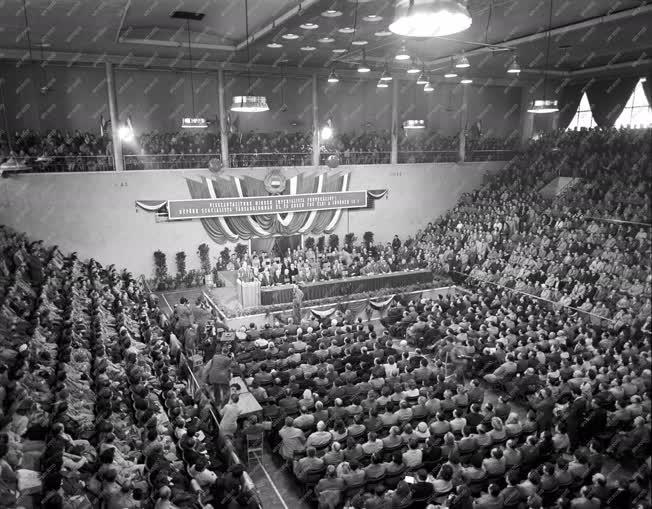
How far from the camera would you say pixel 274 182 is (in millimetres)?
17688

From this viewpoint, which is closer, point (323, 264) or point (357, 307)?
point (357, 307)

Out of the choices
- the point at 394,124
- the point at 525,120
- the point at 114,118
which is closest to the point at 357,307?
the point at 394,124

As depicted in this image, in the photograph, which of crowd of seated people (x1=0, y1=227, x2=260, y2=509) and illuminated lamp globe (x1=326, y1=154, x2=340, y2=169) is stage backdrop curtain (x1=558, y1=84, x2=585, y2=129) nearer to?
illuminated lamp globe (x1=326, y1=154, x2=340, y2=169)

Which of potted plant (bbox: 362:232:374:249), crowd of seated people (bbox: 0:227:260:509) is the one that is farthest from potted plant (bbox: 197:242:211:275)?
crowd of seated people (bbox: 0:227:260:509)

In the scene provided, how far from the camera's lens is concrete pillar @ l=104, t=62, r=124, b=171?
50.1 ft

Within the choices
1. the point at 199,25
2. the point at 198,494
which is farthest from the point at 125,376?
the point at 199,25

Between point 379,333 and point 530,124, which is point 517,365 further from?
point 530,124

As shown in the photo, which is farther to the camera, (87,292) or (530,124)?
(530,124)

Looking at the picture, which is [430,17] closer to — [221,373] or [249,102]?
[249,102]

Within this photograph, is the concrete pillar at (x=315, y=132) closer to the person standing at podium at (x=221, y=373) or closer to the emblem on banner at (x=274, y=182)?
the emblem on banner at (x=274, y=182)

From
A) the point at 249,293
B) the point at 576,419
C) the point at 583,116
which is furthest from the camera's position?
the point at 583,116

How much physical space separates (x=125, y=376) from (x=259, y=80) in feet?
48.5

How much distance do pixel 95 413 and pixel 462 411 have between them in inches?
222

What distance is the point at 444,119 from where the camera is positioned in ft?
75.7
